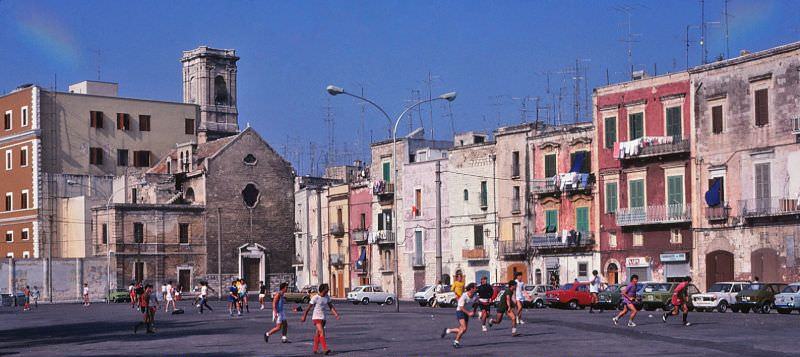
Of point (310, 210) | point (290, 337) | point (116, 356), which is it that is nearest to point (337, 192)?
point (310, 210)

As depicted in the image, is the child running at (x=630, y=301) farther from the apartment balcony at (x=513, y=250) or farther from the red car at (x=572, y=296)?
the apartment balcony at (x=513, y=250)

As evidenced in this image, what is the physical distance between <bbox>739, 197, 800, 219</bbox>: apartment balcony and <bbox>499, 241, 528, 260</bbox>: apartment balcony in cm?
1685

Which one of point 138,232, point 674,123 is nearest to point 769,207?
point 674,123

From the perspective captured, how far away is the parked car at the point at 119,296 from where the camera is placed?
90188 millimetres

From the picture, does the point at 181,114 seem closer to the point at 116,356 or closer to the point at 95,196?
the point at 95,196

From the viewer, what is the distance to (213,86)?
11100 centimetres

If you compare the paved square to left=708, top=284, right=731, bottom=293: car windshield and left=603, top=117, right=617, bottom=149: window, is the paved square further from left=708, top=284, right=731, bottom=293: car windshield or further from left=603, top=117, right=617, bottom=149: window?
left=603, top=117, right=617, bottom=149: window

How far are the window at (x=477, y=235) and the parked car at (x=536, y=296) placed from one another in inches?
634

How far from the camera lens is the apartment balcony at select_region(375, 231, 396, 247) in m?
86.0

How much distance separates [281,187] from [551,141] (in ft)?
123

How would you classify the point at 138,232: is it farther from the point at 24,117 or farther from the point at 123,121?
the point at 24,117

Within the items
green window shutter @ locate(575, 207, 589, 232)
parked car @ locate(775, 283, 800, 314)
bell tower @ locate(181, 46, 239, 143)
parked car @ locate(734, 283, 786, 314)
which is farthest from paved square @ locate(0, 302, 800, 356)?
bell tower @ locate(181, 46, 239, 143)

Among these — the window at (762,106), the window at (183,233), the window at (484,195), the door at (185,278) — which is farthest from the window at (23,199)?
the window at (762,106)

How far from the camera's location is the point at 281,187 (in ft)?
342
